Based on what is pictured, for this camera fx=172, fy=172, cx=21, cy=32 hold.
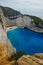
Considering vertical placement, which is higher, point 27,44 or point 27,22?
point 27,44

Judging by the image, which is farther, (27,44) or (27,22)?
(27,22)

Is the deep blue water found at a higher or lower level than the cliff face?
higher

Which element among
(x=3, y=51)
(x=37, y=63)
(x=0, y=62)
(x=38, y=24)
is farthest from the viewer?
(x=38, y=24)

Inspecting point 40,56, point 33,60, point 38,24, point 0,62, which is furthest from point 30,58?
point 38,24

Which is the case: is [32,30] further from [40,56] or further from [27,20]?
[40,56]

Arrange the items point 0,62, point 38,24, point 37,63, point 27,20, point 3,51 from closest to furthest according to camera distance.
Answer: point 37,63, point 0,62, point 3,51, point 38,24, point 27,20

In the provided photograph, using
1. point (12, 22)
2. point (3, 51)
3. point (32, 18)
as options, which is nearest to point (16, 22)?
point (12, 22)

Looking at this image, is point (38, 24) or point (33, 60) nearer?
point (33, 60)

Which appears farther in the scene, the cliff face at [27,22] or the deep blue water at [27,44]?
the cliff face at [27,22]

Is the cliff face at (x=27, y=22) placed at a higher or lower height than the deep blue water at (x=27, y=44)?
lower

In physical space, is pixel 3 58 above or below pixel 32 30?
above

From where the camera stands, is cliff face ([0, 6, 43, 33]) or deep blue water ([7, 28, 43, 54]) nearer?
deep blue water ([7, 28, 43, 54])
